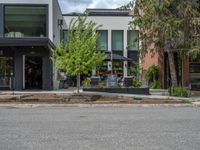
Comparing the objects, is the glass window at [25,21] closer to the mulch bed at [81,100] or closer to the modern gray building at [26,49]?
the modern gray building at [26,49]

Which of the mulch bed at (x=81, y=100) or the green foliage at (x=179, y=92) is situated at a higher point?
the green foliage at (x=179, y=92)

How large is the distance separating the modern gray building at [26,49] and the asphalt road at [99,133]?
17899mm

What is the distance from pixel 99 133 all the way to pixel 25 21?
24.0 metres

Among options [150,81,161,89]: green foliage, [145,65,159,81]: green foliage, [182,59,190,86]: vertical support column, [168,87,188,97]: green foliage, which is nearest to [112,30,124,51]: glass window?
[145,65,159,81]: green foliage

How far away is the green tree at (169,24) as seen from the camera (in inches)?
1126

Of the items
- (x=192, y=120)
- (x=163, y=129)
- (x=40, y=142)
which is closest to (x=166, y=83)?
(x=192, y=120)

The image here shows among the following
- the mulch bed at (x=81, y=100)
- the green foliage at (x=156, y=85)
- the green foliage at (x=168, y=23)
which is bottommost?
the mulch bed at (x=81, y=100)

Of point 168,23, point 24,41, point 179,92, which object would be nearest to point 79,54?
point 168,23

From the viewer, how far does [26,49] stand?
1336 inches

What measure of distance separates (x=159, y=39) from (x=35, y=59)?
32.2 ft

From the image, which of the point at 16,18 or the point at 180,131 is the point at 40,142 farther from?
the point at 16,18

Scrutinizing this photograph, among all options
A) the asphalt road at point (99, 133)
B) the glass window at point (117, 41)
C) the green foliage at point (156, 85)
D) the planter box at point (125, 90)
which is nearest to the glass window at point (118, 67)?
the glass window at point (117, 41)

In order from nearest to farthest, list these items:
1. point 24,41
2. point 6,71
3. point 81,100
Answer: point 81,100
point 24,41
point 6,71

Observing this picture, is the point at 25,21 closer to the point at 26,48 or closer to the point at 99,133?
the point at 26,48
